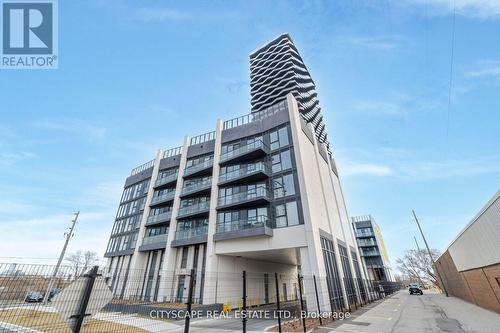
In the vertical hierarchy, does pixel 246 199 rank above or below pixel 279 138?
below

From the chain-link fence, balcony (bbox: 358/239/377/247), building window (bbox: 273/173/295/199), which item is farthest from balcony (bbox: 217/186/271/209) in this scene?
balcony (bbox: 358/239/377/247)

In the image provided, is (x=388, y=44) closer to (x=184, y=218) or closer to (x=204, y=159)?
(x=204, y=159)

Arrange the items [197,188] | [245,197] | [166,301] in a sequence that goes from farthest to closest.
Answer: [197,188] → [166,301] → [245,197]

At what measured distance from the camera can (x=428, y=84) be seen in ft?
29.0

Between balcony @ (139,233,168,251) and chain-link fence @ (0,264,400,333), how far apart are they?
7.84 feet

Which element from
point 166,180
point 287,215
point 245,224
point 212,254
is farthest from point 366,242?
point 166,180

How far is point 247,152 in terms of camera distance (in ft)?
72.5

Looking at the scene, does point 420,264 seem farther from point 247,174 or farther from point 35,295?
point 35,295

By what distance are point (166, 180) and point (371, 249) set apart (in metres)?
50.1

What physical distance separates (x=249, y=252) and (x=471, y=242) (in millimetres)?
14931

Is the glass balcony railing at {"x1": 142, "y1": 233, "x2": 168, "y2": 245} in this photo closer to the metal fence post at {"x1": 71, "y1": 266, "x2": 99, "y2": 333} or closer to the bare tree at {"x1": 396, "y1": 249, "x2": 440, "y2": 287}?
the metal fence post at {"x1": 71, "y1": 266, "x2": 99, "y2": 333}

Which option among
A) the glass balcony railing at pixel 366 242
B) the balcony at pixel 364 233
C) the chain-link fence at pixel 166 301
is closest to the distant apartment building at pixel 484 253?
the chain-link fence at pixel 166 301

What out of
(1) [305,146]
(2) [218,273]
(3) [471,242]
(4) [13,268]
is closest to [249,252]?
(2) [218,273]

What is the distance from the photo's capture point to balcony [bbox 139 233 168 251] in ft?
78.7
